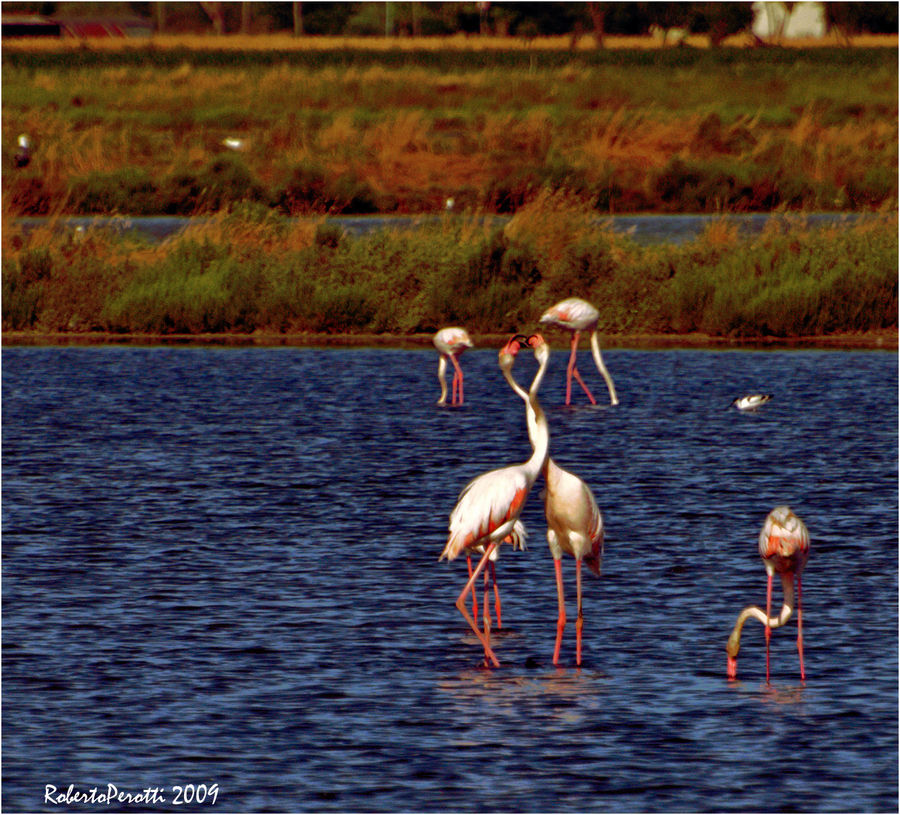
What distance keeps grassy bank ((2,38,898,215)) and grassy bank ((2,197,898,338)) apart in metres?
5.53

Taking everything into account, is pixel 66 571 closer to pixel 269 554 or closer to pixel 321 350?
pixel 269 554

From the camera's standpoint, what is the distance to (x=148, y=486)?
16.2 meters

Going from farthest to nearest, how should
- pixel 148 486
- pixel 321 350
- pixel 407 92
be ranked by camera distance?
pixel 407 92
pixel 321 350
pixel 148 486

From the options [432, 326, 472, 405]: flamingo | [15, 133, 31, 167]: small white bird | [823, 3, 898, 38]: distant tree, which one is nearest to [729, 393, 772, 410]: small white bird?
[432, 326, 472, 405]: flamingo

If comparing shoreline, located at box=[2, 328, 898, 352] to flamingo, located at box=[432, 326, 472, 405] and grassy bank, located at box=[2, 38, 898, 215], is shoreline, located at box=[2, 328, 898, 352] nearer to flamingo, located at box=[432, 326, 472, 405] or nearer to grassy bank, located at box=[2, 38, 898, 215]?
flamingo, located at box=[432, 326, 472, 405]

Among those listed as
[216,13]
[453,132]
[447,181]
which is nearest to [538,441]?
[447,181]

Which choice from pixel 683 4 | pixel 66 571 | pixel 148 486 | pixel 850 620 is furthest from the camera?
pixel 683 4

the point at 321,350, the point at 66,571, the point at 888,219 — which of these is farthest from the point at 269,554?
the point at 888,219

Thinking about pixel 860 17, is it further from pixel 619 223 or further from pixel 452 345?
pixel 452 345

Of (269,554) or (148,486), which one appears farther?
(148,486)

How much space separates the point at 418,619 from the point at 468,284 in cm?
1714

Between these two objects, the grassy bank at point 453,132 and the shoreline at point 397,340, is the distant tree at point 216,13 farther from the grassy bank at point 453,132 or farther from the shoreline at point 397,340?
the shoreline at point 397,340

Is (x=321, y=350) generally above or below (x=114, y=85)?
below

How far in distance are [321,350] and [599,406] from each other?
6075 millimetres
